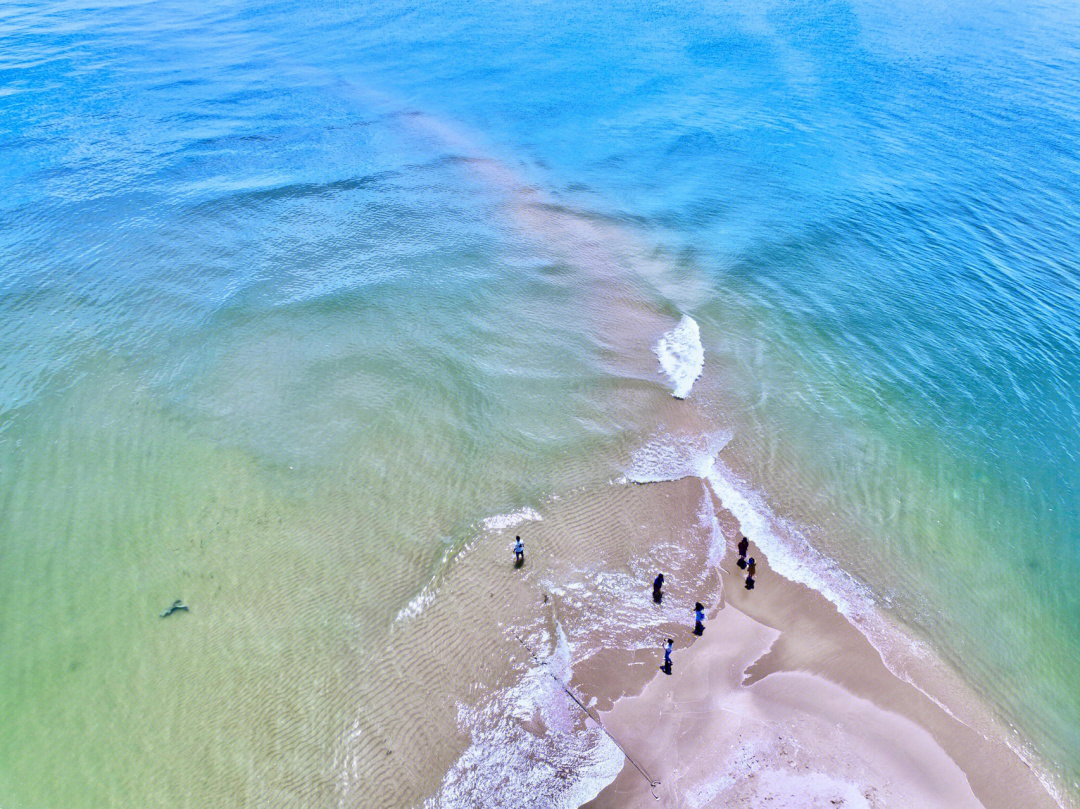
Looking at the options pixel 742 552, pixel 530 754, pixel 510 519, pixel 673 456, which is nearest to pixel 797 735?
pixel 742 552

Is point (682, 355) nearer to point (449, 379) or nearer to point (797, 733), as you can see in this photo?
A: point (449, 379)

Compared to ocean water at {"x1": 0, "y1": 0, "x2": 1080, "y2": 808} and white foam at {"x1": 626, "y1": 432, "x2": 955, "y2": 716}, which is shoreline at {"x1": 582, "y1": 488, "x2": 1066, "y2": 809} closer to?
white foam at {"x1": 626, "y1": 432, "x2": 955, "y2": 716}

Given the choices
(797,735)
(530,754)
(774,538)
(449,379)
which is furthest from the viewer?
(449,379)

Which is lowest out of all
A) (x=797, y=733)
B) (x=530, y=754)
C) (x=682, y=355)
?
(x=797, y=733)

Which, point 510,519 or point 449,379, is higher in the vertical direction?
point 449,379

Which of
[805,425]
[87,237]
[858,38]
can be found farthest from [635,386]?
[858,38]

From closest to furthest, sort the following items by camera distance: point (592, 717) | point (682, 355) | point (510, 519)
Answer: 1. point (592, 717)
2. point (510, 519)
3. point (682, 355)
